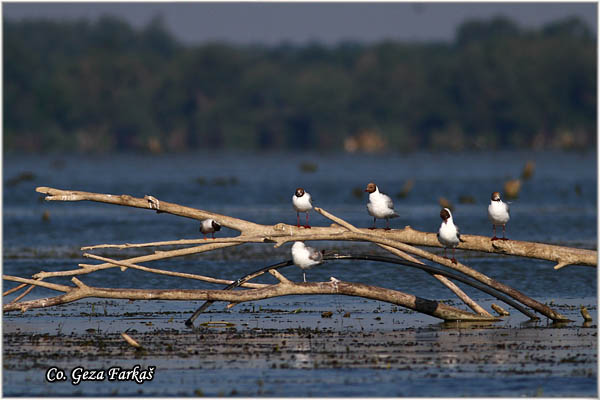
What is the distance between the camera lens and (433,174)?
7569 cm

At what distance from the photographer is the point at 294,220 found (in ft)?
126

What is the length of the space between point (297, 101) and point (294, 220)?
104630mm

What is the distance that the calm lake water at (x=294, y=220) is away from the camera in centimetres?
2086

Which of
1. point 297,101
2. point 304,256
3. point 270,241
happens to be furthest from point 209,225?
point 297,101

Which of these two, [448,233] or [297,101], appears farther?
[297,101]

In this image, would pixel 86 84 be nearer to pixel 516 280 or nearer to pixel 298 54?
pixel 298 54

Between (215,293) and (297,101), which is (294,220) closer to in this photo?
(215,293)

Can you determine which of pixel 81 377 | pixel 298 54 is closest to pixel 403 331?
pixel 81 377

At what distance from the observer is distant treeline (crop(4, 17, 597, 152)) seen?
13412 centimetres

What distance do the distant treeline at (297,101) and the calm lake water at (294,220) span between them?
46711mm

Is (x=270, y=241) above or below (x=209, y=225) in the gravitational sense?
below

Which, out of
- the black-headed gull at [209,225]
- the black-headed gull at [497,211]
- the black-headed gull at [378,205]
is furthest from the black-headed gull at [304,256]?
the black-headed gull at [497,211]

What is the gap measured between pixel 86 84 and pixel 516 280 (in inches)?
4847

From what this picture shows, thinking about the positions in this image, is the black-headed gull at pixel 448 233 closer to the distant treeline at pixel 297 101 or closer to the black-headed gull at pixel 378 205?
the black-headed gull at pixel 378 205
